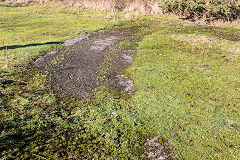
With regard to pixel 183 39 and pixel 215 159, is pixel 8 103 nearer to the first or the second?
pixel 215 159

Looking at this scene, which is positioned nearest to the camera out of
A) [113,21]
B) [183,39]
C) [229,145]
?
[229,145]

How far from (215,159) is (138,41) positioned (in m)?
7.43

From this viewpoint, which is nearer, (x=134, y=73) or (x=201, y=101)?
(x=201, y=101)

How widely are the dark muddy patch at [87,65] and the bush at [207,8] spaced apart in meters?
5.79

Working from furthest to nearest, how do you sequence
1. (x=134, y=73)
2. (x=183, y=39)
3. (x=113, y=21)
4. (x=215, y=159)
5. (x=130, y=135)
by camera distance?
(x=113, y=21) < (x=183, y=39) < (x=134, y=73) < (x=130, y=135) < (x=215, y=159)

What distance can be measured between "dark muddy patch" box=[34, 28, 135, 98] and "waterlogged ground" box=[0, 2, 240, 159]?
0.37ft

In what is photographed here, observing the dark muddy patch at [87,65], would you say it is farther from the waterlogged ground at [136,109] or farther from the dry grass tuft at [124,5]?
the dry grass tuft at [124,5]

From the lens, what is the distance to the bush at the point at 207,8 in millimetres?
12930

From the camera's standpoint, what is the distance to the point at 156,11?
16.2m

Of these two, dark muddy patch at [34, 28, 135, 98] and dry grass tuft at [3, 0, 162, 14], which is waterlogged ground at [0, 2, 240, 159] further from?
dry grass tuft at [3, 0, 162, 14]

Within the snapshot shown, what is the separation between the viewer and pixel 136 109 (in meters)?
4.78

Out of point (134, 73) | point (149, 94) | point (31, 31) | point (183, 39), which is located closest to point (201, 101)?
point (149, 94)

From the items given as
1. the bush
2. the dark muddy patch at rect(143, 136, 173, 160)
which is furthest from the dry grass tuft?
the dark muddy patch at rect(143, 136, 173, 160)

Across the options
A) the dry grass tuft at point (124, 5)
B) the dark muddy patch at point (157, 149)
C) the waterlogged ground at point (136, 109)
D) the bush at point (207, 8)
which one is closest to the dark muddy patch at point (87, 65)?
the waterlogged ground at point (136, 109)
